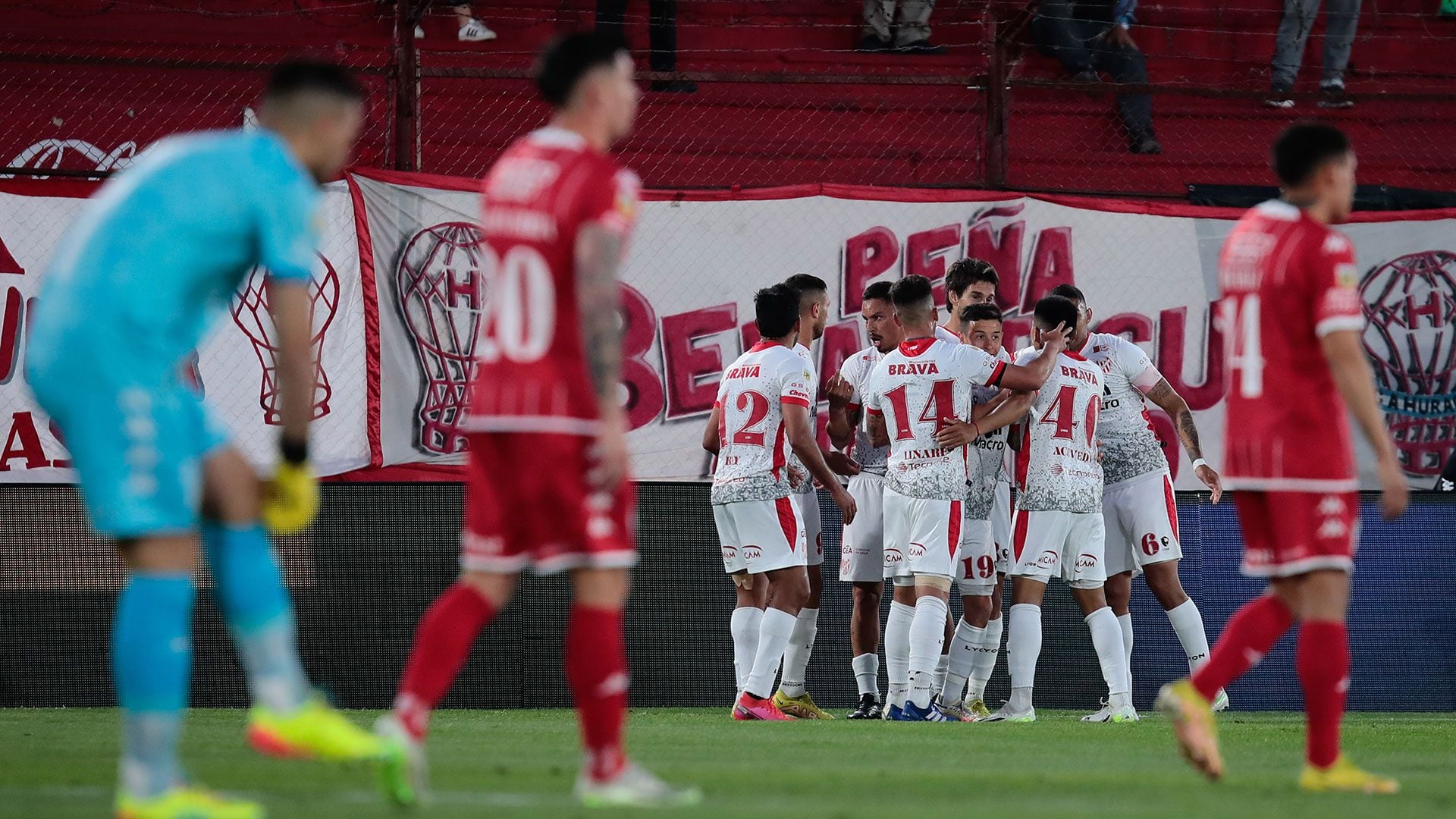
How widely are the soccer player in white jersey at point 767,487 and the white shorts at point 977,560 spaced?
0.73m

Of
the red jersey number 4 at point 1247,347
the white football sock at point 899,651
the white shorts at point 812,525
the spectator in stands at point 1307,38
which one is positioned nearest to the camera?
the red jersey number 4 at point 1247,347

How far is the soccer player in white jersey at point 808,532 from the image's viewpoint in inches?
382

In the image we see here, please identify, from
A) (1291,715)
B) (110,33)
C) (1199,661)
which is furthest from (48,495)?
(1291,715)

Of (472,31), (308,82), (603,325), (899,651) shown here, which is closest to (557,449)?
(603,325)

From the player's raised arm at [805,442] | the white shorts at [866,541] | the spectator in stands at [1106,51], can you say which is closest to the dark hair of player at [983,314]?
the white shorts at [866,541]

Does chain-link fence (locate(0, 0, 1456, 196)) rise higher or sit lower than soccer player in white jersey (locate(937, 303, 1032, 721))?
higher

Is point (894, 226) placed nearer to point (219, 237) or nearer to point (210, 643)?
point (210, 643)

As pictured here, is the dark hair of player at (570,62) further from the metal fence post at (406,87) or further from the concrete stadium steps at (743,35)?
the concrete stadium steps at (743,35)

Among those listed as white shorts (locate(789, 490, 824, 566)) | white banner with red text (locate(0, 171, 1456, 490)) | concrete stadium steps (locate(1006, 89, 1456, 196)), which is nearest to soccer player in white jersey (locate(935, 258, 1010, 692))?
white shorts (locate(789, 490, 824, 566))

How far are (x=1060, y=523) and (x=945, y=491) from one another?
2.22 ft

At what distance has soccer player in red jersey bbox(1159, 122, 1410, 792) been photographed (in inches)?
195

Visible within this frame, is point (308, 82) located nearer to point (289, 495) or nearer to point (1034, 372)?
point (289, 495)

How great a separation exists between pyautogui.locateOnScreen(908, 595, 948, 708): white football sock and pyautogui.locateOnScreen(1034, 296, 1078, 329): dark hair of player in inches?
61.2

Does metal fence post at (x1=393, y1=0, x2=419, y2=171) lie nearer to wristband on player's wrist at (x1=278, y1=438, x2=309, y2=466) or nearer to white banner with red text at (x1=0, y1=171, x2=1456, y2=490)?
white banner with red text at (x1=0, y1=171, x2=1456, y2=490)
